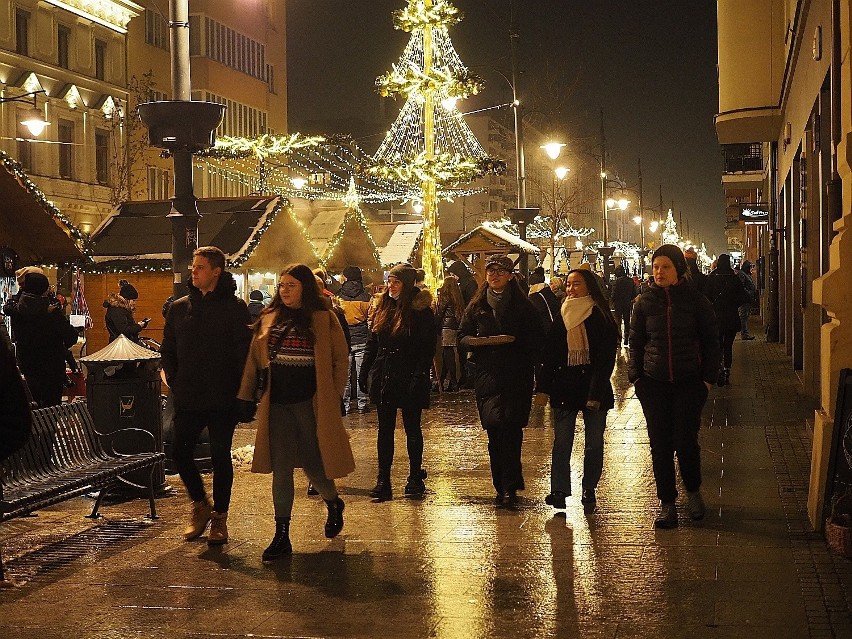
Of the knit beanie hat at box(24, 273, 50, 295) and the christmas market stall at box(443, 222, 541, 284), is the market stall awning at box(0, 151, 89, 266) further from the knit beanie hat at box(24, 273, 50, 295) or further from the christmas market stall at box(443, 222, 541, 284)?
the christmas market stall at box(443, 222, 541, 284)

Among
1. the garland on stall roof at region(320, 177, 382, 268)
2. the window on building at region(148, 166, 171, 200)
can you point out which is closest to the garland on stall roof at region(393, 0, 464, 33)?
the garland on stall roof at region(320, 177, 382, 268)

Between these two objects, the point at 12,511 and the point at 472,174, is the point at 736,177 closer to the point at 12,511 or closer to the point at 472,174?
the point at 472,174

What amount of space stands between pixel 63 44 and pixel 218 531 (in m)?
43.0

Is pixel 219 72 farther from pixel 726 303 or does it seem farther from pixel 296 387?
pixel 296 387

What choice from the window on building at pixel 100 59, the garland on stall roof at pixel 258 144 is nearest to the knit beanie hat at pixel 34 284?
the garland on stall roof at pixel 258 144

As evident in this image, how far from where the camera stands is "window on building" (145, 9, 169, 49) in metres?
54.7

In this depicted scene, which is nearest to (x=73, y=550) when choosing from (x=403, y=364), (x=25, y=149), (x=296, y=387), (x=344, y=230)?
(x=296, y=387)

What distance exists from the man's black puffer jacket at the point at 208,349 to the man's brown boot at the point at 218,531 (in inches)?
28.5

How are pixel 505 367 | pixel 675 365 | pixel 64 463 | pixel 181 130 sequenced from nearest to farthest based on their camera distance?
pixel 675 365 < pixel 64 463 < pixel 505 367 < pixel 181 130

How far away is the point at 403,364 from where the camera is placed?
10031 millimetres

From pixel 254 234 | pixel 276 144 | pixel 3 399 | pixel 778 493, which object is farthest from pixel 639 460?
pixel 276 144

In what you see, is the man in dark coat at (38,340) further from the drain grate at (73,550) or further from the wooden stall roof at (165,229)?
the wooden stall roof at (165,229)

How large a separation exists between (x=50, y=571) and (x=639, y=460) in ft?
19.0

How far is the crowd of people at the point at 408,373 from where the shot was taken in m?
8.06
